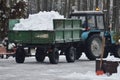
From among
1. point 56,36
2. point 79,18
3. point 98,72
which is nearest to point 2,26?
point 79,18

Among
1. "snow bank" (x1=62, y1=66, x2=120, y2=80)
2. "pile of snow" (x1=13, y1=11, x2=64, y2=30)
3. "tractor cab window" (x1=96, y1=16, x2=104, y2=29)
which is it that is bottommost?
"snow bank" (x1=62, y1=66, x2=120, y2=80)

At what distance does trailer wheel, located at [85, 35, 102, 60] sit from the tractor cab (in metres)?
0.57

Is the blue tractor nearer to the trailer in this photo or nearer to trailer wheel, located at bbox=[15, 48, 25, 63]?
the trailer

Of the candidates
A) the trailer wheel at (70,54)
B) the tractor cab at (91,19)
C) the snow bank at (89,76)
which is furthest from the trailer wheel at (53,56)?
the snow bank at (89,76)

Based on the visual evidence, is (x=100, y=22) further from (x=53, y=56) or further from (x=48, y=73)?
(x=48, y=73)

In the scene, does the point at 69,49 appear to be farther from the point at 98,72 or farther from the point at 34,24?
the point at 98,72

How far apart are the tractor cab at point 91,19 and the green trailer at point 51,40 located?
147 centimetres

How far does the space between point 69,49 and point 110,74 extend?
7.59 meters

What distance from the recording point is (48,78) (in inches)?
714

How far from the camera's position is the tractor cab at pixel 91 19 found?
27.5 metres

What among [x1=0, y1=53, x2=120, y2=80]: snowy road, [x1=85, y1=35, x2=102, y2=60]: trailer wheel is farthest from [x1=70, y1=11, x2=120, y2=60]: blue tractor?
[x1=0, y1=53, x2=120, y2=80]: snowy road

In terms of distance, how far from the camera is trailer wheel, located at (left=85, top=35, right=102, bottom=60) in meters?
27.5

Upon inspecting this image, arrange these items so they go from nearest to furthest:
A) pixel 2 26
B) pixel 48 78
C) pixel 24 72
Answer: pixel 48 78 → pixel 24 72 → pixel 2 26

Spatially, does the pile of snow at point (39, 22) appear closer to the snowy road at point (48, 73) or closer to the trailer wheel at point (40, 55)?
the trailer wheel at point (40, 55)
